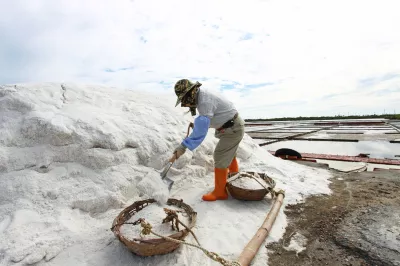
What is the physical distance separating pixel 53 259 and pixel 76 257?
160 millimetres

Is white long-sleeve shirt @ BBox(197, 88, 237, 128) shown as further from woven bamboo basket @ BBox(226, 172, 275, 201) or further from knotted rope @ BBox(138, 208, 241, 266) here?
knotted rope @ BBox(138, 208, 241, 266)

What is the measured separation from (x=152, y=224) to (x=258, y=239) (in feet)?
2.91

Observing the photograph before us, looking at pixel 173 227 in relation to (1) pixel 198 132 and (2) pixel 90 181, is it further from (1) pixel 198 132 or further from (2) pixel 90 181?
(2) pixel 90 181

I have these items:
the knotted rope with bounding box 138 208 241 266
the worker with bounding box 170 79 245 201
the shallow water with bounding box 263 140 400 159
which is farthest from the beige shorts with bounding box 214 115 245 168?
the shallow water with bounding box 263 140 400 159

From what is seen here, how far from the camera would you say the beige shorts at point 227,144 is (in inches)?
117

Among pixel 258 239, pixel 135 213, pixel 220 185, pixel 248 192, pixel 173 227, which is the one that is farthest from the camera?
pixel 220 185

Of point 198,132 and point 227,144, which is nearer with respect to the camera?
point 198,132

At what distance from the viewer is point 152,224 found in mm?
2111

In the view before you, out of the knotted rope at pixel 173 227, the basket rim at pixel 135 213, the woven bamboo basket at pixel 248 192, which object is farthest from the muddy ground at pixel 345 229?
the basket rim at pixel 135 213

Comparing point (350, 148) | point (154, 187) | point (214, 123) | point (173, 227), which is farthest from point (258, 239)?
point (350, 148)

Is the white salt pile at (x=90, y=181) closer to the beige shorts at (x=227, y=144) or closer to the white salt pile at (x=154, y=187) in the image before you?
the white salt pile at (x=154, y=187)

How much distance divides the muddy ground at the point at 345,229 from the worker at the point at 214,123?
0.87 metres

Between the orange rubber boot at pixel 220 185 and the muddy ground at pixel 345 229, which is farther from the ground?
the orange rubber boot at pixel 220 185

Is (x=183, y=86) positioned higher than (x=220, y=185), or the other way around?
(x=183, y=86)
